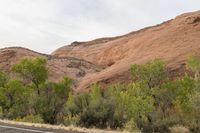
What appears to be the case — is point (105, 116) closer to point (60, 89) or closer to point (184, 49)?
point (60, 89)

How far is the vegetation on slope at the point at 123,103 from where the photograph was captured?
20734mm

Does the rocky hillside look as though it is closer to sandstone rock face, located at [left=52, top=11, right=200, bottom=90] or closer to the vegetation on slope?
sandstone rock face, located at [left=52, top=11, right=200, bottom=90]

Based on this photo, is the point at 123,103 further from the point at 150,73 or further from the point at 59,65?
the point at 59,65

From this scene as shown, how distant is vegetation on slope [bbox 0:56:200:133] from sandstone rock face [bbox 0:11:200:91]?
17.3m

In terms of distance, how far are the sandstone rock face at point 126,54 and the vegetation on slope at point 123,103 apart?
56.8 feet

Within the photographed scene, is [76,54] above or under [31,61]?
above

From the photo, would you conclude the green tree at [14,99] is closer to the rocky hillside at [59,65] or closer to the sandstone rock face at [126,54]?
the sandstone rock face at [126,54]

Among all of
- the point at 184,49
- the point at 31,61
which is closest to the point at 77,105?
the point at 31,61

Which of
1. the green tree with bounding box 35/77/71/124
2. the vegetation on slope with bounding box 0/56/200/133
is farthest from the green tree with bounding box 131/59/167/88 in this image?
the green tree with bounding box 35/77/71/124

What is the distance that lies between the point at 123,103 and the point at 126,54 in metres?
43.6

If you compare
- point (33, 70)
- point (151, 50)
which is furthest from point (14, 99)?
point (151, 50)

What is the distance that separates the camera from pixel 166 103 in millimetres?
25812

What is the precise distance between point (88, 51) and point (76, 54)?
268 cm

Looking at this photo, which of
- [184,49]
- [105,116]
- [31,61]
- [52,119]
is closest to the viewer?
[105,116]
